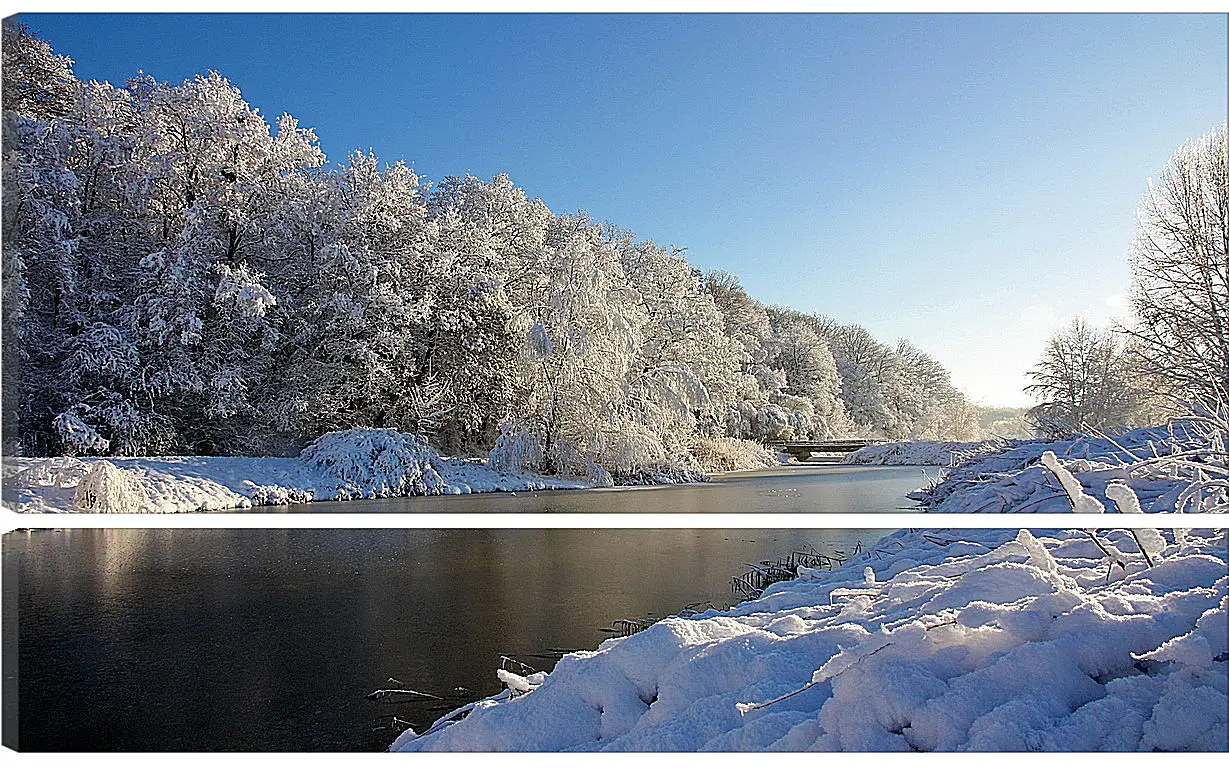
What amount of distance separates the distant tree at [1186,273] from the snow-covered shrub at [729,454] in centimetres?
162

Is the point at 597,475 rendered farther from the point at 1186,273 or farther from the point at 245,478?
the point at 1186,273

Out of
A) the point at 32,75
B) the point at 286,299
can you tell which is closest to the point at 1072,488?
the point at 32,75

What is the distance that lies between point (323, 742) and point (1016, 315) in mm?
1790

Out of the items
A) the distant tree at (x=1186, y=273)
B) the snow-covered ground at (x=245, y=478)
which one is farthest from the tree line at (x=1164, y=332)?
the snow-covered ground at (x=245, y=478)

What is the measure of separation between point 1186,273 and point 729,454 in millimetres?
2790

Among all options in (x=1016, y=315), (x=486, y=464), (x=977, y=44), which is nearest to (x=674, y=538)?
(x=486, y=464)

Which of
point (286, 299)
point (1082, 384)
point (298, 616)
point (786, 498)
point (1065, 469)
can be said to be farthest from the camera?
point (286, 299)

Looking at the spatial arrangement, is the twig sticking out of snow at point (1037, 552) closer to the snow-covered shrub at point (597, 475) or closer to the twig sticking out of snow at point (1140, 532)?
the twig sticking out of snow at point (1140, 532)

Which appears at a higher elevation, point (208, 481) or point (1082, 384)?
point (1082, 384)

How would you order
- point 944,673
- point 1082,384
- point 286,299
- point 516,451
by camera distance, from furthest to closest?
point 516,451, point 286,299, point 1082,384, point 944,673

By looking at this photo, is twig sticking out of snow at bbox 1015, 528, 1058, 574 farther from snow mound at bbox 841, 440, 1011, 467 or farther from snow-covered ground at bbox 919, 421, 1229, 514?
snow mound at bbox 841, 440, 1011, 467

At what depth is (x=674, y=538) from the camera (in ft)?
9.11

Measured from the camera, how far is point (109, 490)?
8.79ft
